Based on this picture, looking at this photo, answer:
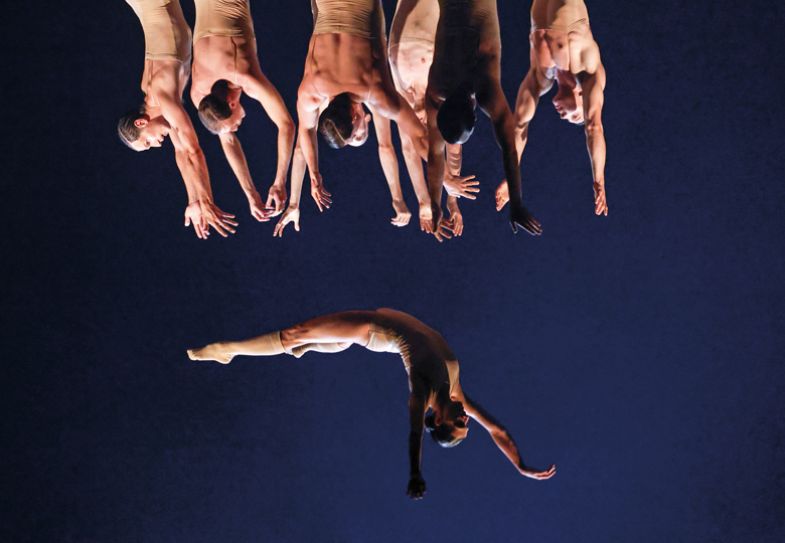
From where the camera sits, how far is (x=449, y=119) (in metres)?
3.93

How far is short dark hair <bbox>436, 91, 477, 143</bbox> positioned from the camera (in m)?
3.90

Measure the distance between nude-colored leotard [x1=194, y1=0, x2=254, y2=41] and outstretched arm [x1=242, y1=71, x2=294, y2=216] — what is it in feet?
0.73

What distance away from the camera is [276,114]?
14.6 ft

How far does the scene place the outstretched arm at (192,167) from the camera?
4.50 meters

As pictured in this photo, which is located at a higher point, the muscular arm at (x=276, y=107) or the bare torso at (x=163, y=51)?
the bare torso at (x=163, y=51)

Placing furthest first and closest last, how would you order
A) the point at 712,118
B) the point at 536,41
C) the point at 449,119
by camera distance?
the point at 712,118
the point at 536,41
the point at 449,119

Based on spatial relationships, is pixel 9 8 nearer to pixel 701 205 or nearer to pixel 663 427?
pixel 701 205

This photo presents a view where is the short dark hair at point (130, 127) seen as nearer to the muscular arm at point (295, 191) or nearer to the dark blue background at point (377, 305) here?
the muscular arm at point (295, 191)

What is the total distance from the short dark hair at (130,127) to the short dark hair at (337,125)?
39.6 inches

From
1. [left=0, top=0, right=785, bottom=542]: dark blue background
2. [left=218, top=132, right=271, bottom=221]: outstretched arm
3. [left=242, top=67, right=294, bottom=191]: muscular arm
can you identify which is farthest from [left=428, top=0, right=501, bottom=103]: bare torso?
[left=0, top=0, right=785, bottom=542]: dark blue background

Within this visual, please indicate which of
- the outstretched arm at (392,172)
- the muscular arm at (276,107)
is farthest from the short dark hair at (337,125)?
the outstretched arm at (392,172)

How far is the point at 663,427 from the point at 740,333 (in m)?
0.74

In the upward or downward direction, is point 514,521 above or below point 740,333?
below


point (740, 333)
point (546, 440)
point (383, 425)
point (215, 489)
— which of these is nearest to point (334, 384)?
point (383, 425)
